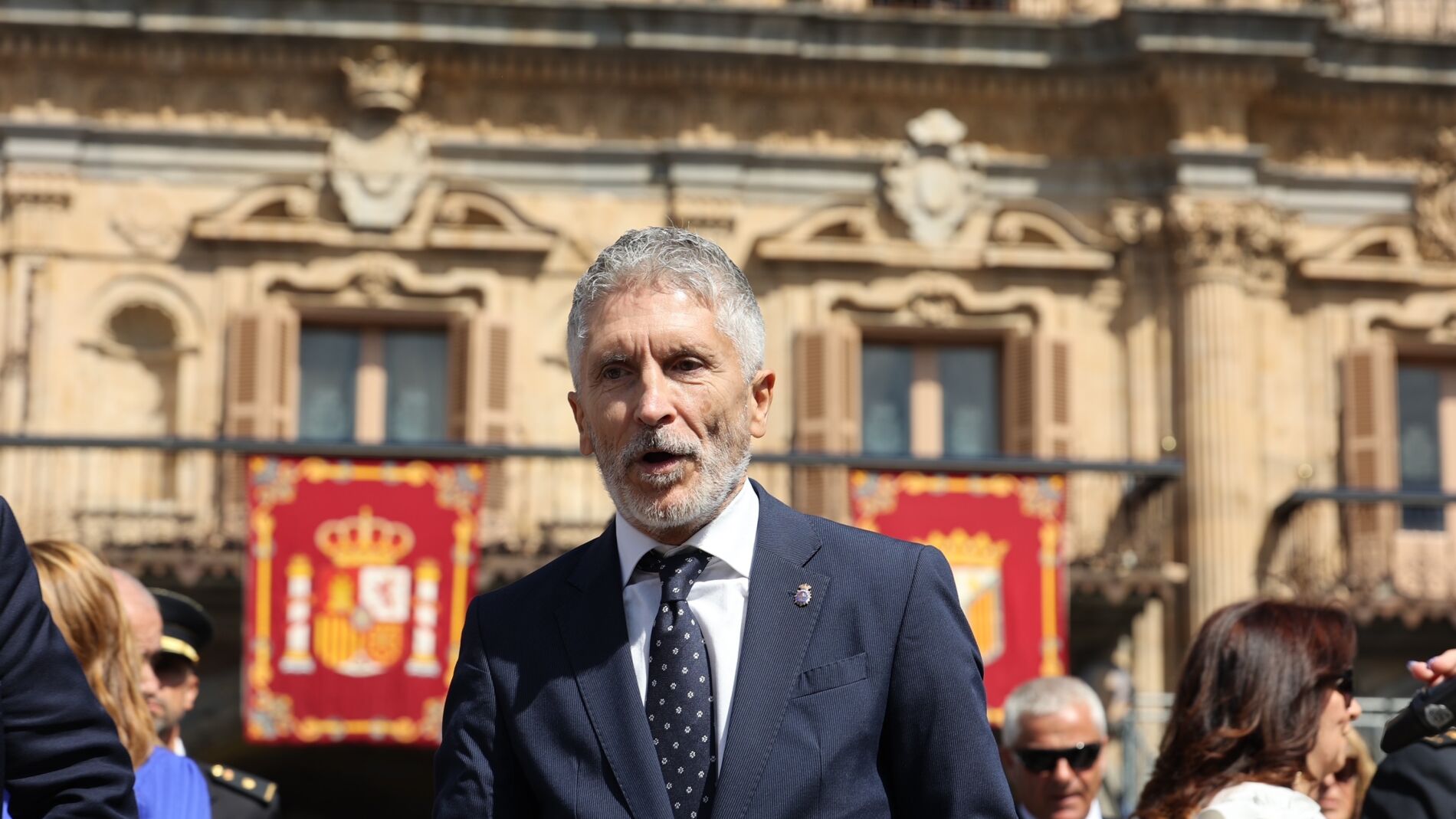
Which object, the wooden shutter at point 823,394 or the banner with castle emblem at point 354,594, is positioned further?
the wooden shutter at point 823,394

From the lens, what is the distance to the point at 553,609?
11.3ft

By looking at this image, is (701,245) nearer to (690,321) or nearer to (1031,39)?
(690,321)

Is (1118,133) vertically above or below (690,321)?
above

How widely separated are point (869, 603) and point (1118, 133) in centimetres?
1526

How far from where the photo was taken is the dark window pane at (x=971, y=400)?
1778 centimetres

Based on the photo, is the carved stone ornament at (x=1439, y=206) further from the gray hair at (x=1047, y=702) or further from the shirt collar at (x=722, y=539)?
the shirt collar at (x=722, y=539)

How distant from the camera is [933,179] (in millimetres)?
17625

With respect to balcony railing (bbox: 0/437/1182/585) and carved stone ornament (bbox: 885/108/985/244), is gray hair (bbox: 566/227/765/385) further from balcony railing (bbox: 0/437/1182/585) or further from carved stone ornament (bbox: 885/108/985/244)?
carved stone ornament (bbox: 885/108/985/244)

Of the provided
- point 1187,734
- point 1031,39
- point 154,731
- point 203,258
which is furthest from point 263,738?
point 1187,734

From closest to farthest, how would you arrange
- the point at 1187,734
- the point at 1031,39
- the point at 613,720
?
the point at 613,720 < the point at 1187,734 < the point at 1031,39

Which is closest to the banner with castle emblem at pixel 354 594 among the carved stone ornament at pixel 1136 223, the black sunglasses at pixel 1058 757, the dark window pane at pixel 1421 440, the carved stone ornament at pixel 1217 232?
the carved stone ornament at pixel 1136 223

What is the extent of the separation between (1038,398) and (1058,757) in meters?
11.2

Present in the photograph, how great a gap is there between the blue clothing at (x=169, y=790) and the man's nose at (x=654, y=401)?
1872 millimetres

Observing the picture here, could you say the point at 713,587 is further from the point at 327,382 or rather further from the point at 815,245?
the point at 327,382
